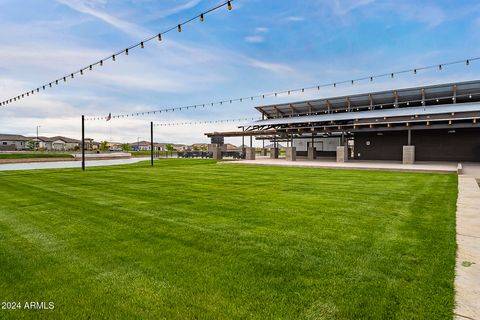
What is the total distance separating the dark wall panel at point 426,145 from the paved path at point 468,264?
21.8 m

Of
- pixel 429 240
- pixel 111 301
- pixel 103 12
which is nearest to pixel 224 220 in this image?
pixel 111 301

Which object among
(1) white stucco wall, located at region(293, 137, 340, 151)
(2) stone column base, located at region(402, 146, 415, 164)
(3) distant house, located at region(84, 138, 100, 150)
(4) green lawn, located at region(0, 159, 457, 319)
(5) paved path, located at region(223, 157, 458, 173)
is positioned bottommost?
(4) green lawn, located at region(0, 159, 457, 319)

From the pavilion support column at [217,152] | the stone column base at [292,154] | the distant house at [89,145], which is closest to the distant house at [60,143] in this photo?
the distant house at [89,145]

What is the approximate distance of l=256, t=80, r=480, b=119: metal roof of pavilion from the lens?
24.7 meters

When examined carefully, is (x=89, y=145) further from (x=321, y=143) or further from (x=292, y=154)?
(x=292, y=154)

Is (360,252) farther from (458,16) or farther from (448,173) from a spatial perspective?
(458,16)

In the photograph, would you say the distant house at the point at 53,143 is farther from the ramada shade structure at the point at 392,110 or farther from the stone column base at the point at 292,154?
the stone column base at the point at 292,154

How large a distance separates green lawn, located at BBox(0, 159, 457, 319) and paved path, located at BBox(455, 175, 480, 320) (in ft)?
0.33

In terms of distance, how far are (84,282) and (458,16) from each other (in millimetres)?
23884

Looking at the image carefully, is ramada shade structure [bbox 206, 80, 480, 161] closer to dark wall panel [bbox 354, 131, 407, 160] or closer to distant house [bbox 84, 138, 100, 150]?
dark wall panel [bbox 354, 131, 407, 160]

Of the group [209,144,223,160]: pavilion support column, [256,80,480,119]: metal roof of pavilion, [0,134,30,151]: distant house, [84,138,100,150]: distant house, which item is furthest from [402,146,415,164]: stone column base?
[84,138,100,150]: distant house

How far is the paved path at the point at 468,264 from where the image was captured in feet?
8.26

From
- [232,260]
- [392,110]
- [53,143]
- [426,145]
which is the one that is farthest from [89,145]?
[232,260]

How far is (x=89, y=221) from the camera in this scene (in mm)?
5715
